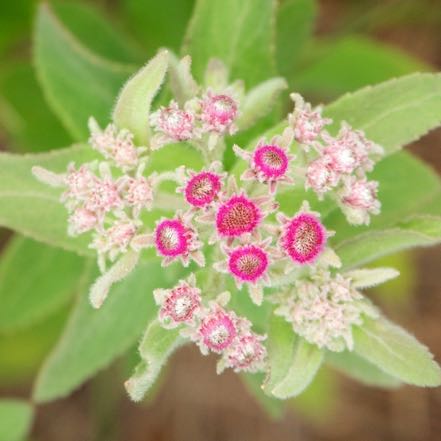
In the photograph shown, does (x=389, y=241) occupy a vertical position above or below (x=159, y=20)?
below

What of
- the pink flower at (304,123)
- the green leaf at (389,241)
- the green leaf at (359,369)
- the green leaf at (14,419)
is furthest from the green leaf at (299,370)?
the green leaf at (14,419)

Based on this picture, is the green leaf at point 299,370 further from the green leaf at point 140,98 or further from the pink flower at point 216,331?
the green leaf at point 140,98

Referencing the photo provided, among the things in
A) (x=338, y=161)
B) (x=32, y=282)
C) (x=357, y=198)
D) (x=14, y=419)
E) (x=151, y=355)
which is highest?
(x=338, y=161)

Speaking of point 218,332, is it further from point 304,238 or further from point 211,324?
point 304,238

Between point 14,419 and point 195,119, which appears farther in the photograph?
point 14,419

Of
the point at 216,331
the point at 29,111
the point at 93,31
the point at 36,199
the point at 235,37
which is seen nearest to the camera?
the point at 216,331

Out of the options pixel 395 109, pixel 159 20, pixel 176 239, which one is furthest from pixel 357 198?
pixel 159 20
